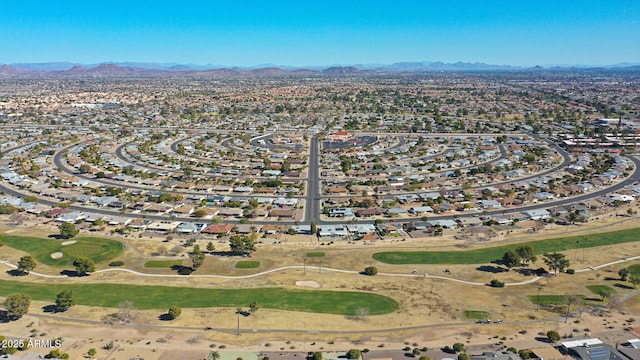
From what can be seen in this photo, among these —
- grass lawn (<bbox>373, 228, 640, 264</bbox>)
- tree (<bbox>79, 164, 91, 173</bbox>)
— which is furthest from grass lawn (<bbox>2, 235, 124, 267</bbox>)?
grass lawn (<bbox>373, 228, 640, 264</bbox>)

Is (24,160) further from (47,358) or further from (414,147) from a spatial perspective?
(414,147)

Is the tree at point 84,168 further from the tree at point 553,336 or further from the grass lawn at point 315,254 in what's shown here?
the tree at point 553,336

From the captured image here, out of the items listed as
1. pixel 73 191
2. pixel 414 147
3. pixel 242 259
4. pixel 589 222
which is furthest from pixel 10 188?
pixel 589 222

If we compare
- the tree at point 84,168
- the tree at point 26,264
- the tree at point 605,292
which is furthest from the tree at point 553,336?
the tree at point 84,168

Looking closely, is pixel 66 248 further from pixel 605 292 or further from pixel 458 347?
pixel 605 292

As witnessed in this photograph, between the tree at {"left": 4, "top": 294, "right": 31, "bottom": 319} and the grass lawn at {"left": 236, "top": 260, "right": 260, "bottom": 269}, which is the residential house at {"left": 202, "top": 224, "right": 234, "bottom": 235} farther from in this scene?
the tree at {"left": 4, "top": 294, "right": 31, "bottom": 319}

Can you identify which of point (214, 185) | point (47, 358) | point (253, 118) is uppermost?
point (253, 118)
